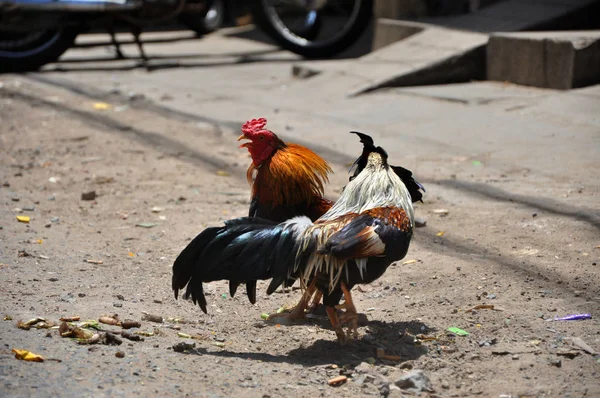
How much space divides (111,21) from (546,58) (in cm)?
553

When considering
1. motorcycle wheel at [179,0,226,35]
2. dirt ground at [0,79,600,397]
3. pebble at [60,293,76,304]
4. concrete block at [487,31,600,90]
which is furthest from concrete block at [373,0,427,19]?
pebble at [60,293,76,304]

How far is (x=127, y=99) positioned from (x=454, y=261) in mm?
5596

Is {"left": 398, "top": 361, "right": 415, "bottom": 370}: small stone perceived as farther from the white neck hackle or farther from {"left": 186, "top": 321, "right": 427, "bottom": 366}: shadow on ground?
the white neck hackle

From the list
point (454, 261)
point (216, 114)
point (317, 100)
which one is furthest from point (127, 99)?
point (454, 261)

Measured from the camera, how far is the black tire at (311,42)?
11.1 metres

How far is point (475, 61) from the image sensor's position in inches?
344

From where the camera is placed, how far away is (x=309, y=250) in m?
3.62

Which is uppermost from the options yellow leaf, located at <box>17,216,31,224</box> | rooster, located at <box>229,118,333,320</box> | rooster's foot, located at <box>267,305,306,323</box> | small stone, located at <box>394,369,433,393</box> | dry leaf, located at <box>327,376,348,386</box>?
rooster, located at <box>229,118,333,320</box>

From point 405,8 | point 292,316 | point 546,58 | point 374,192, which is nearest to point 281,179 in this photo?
point 374,192

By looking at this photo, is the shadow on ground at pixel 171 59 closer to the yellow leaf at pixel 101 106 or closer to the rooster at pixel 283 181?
the yellow leaf at pixel 101 106

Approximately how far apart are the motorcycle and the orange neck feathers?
699 cm

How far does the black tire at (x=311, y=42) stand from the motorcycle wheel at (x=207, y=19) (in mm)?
893

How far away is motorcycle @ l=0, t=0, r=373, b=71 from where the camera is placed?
1046cm

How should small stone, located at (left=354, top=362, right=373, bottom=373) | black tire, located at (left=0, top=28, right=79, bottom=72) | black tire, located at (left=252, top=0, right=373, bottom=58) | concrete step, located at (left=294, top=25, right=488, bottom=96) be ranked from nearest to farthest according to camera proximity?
small stone, located at (left=354, top=362, right=373, bottom=373)
concrete step, located at (left=294, top=25, right=488, bottom=96)
black tire, located at (left=0, top=28, right=79, bottom=72)
black tire, located at (left=252, top=0, right=373, bottom=58)
